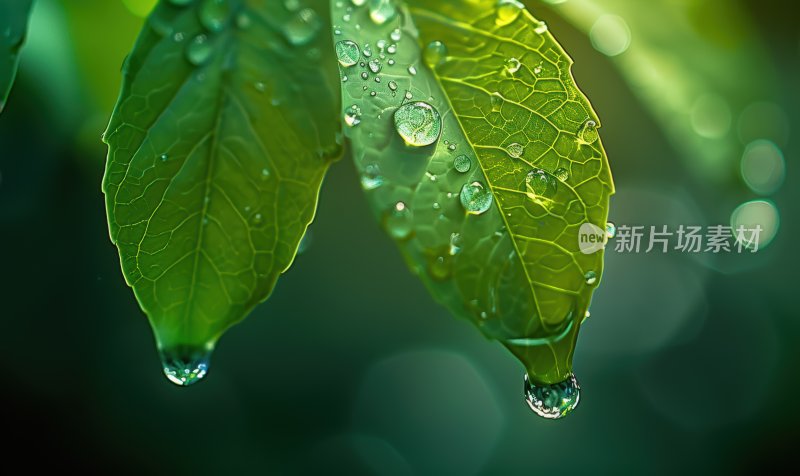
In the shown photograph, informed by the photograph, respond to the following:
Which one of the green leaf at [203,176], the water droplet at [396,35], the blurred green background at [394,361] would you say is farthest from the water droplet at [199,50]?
the blurred green background at [394,361]

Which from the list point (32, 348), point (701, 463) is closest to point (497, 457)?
point (701, 463)

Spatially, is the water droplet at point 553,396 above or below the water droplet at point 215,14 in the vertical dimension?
below

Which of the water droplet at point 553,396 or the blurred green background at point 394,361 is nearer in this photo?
the water droplet at point 553,396

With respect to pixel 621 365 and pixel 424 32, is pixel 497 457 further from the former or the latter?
pixel 424 32

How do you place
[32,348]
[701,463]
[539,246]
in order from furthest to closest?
[701,463], [32,348], [539,246]
